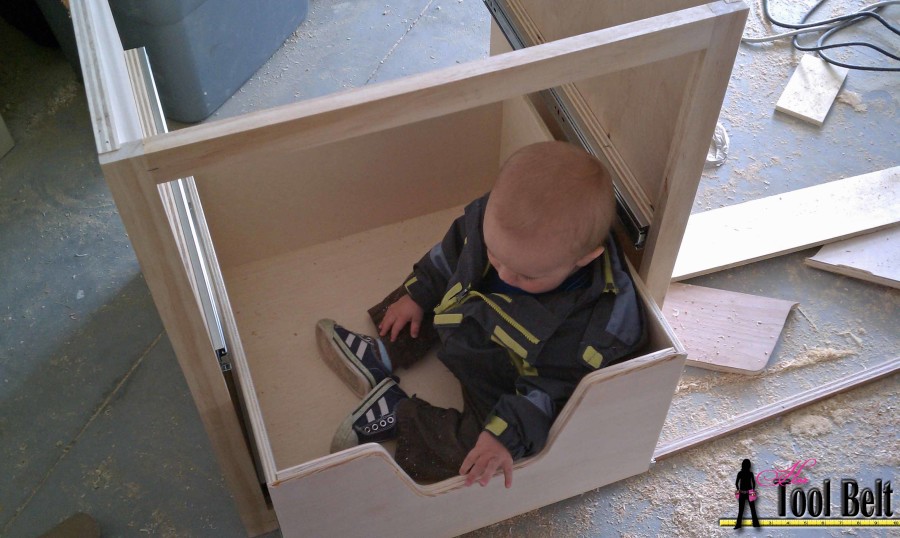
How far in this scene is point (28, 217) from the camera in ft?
4.84

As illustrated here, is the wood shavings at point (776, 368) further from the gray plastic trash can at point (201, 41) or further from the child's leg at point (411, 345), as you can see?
the gray plastic trash can at point (201, 41)

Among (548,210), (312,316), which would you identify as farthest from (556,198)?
(312,316)

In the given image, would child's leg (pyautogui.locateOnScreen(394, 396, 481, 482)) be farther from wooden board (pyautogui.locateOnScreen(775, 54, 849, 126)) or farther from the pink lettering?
wooden board (pyautogui.locateOnScreen(775, 54, 849, 126))

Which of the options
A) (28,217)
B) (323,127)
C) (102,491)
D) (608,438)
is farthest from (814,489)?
(28,217)

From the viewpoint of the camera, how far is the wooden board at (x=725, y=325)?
1242 millimetres

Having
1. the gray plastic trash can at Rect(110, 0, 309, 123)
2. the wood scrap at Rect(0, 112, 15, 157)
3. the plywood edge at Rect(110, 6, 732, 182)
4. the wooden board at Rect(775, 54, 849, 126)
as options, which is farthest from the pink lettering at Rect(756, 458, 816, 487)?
the wood scrap at Rect(0, 112, 15, 157)

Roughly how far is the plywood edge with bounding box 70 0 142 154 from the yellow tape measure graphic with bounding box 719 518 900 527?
0.91 metres

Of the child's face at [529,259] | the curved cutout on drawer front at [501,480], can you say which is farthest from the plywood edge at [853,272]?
the child's face at [529,259]

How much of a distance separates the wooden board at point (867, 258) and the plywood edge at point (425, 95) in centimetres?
76

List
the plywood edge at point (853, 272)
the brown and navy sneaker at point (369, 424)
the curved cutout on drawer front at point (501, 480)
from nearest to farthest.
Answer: the curved cutout on drawer front at point (501, 480)
the brown and navy sneaker at point (369, 424)
the plywood edge at point (853, 272)

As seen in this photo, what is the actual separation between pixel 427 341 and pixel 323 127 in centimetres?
55

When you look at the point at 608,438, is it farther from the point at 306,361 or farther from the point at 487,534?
the point at 306,361

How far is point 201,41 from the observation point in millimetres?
1543

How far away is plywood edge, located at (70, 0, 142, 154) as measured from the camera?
67 cm
